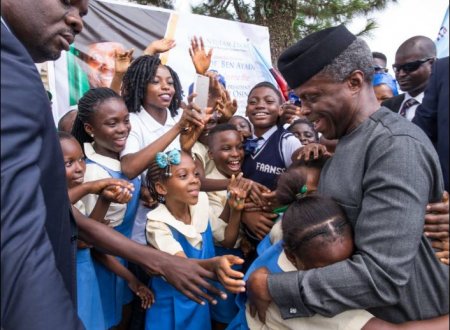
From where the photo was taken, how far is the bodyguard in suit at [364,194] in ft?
4.17

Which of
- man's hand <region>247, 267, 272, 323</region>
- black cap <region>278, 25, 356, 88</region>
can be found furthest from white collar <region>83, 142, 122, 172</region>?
black cap <region>278, 25, 356, 88</region>

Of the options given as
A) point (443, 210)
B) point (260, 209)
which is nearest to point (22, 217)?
point (443, 210)

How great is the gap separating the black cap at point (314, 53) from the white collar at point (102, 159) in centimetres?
135

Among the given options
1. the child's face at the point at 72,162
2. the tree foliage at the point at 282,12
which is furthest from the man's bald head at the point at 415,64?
the tree foliage at the point at 282,12

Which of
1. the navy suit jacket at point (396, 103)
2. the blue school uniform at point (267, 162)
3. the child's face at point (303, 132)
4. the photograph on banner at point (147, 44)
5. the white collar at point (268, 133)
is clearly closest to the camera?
the blue school uniform at point (267, 162)

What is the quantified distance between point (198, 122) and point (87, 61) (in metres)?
3.31

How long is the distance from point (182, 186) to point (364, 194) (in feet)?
3.83

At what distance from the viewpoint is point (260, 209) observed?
2.28 metres

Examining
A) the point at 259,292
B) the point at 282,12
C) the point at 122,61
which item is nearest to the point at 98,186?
the point at 259,292

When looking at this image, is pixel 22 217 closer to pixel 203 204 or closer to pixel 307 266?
pixel 307 266

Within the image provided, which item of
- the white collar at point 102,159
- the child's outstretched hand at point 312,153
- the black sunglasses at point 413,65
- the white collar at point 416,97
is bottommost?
the white collar at point 102,159

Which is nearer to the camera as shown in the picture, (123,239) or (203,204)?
(123,239)

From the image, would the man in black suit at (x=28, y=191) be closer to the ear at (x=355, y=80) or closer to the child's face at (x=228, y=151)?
the ear at (x=355, y=80)

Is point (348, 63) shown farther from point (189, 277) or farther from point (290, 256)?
point (189, 277)
